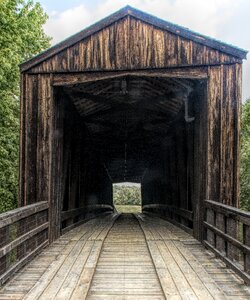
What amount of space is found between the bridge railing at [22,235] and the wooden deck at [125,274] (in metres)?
0.14

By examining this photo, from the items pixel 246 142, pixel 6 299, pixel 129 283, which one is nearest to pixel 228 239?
pixel 129 283

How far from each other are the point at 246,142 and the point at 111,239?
21.0 metres

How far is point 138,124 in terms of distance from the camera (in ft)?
48.3

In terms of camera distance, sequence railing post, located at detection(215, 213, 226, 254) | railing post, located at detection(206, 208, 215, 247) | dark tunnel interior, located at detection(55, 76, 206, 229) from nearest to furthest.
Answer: railing post, located at detection(215, 213, 226, 254)
railing post, located at detection(206, 208, 215, 247)
dark tunnel interior, located at detection(55, 76, 206, 229)

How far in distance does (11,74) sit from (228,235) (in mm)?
Answer: 12525

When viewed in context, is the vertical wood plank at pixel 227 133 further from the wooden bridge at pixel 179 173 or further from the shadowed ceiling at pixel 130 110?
the shadowed ceiling at pixel 130 110

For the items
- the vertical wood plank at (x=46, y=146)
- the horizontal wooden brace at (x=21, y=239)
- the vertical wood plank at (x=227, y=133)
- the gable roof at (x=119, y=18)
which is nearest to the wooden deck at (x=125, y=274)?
the horizontal wooden brace at (x=21, y=239)

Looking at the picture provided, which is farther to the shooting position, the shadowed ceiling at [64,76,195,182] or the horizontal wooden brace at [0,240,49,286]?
the shadowed ceiling at [64,76,195,182]

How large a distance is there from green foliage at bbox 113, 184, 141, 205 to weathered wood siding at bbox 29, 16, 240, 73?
182ft

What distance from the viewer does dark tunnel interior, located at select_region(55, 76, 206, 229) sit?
31.3 feet

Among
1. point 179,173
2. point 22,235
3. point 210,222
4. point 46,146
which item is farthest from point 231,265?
point 179,173

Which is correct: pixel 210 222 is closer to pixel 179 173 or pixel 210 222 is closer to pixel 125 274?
pixel 125 274

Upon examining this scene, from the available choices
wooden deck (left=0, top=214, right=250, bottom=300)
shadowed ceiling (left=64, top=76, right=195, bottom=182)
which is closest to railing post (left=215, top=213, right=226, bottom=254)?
wooden deck (left=0, top=214, right=250, bottom=300)

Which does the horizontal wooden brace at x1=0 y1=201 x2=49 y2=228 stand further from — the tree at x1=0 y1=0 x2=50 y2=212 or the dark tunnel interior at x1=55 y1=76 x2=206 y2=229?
the tree at x1=0 y1=0 x2=50 y2=212
